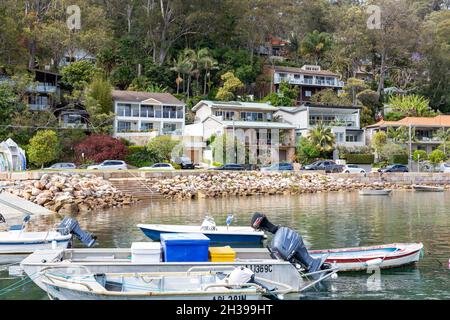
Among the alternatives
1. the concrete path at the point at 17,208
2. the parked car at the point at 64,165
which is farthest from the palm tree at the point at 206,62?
the concrete path at the point at 17,208

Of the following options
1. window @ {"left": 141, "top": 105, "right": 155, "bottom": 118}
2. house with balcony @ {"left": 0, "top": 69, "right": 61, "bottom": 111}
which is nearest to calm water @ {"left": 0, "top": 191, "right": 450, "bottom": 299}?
window @ {"left": 141, "top": 105, "right": 155, "bottom": 118}

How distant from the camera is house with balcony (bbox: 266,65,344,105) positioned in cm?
8875

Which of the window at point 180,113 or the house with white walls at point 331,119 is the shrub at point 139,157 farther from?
the house with white walls at point 331,119

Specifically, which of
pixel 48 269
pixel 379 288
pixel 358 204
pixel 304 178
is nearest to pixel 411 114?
pixel 304 178

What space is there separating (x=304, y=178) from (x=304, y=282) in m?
41.2

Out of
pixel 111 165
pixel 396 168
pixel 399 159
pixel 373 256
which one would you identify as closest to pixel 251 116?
pixel 399 159

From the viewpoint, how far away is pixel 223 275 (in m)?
13.1

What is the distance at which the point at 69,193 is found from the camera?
36688 millimetres

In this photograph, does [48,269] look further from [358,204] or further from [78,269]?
[358,204]

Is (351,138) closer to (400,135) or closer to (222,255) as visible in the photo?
(400,135)

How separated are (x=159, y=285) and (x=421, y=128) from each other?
7253cm

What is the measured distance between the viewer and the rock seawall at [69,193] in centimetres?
3478

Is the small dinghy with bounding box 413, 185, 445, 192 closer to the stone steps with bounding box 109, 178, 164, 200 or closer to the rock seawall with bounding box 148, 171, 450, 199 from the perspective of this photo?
the rock seawall with bounding box 148, 171, 450, 199

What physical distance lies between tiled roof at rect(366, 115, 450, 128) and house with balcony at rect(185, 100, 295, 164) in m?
14.6
